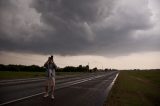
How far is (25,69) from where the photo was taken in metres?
102

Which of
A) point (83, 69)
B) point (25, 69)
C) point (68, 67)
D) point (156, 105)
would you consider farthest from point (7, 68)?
point (156, 105)

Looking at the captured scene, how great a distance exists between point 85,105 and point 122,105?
2.72 metres

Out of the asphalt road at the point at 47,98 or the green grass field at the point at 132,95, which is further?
the green grass field at the point at 132,95

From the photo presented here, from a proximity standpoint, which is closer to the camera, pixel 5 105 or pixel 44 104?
pixel 5 105

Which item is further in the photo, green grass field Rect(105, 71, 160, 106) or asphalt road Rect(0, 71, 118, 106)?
green grass field Rect(105, 71, 160, 106)

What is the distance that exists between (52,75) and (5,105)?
4.08 metres

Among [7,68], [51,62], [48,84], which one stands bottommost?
[48,84]

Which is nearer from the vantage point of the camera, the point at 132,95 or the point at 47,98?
the point at 47,98

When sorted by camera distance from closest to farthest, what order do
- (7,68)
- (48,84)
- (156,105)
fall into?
(48,84)
(156,105)
(7,68)

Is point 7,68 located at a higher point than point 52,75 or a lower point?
higher

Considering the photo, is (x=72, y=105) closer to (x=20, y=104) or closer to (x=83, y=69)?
(x=20, y=104)

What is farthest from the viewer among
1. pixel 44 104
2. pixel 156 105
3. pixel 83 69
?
pixel 83 69

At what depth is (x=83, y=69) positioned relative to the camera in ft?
494

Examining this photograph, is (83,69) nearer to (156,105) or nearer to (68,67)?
(68,67)
